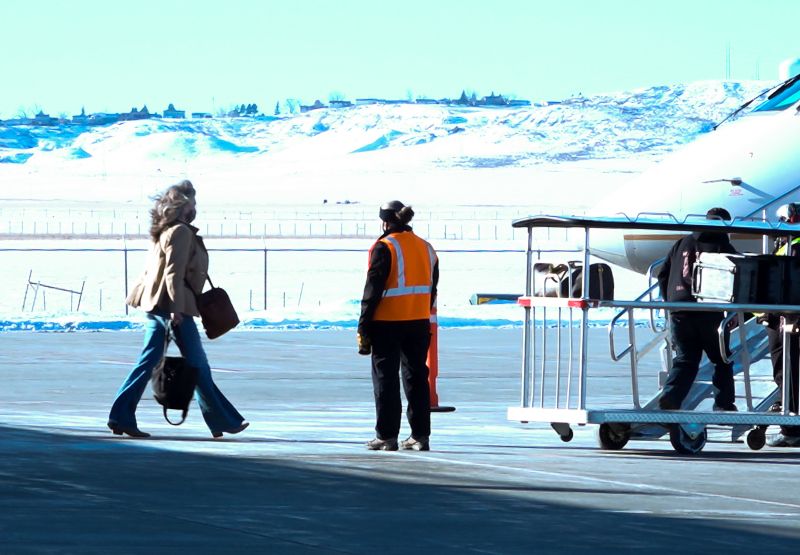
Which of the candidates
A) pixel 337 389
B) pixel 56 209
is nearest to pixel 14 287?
pixel 337 389

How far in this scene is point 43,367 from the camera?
59.1 ft

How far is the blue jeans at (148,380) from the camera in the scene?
34.1ft

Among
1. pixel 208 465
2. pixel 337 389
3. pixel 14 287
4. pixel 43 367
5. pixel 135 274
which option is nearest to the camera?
pixel 208 465

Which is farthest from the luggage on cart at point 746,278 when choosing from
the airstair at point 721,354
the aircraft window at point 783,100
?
the aircraft window at point 783,100

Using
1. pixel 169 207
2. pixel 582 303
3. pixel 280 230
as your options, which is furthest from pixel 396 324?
pixel 280 230

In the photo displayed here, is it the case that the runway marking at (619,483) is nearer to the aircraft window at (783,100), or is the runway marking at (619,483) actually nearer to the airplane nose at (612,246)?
the airplane nose at (612,246)

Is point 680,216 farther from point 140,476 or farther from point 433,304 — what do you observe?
point 140,476

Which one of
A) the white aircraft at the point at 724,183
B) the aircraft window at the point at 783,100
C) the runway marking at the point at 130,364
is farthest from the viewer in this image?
the runway marking at the point at 130,364

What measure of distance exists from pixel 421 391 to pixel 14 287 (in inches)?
1378

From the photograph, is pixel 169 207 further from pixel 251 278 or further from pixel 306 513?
pixel 251 278

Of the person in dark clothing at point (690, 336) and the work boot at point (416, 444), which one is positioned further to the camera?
the person in dark clothing at point (690, 336)

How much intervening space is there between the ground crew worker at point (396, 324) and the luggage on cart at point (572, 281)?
991 mm

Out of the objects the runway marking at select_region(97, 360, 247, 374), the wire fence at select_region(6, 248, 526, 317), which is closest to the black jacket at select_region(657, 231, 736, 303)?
the runway marking at select_region(97, 360, 247, 374)

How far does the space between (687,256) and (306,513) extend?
4381 millimetres
